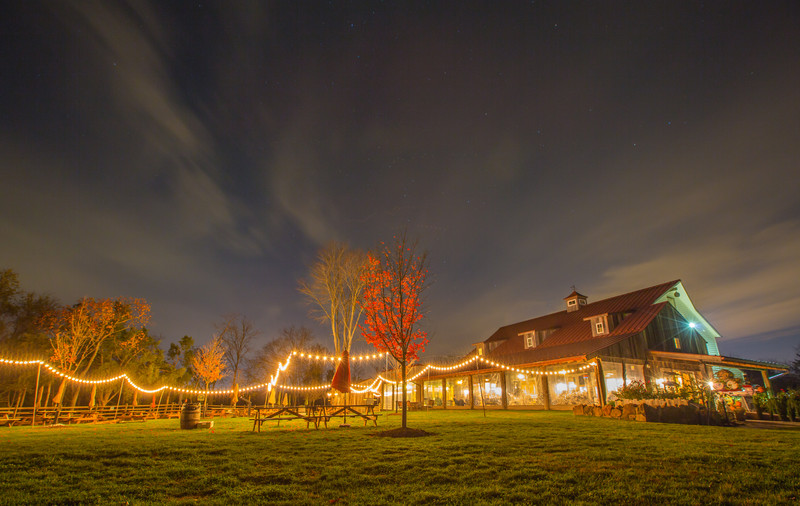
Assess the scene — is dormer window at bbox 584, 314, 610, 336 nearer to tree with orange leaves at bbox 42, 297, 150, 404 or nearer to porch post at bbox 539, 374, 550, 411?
porch post at bbox 539, 374, 550, 411

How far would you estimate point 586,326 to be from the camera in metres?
27.7

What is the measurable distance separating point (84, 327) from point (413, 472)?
3192 centimetres

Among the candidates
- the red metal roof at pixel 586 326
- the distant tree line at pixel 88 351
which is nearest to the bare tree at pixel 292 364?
the distant tree line at pixel 88 351

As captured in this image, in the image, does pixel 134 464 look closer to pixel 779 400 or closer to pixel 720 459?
pixel 720 459

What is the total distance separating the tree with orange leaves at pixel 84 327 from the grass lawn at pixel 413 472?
78.0 feet

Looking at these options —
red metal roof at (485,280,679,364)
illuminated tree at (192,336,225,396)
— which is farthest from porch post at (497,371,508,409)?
illuminated tree at (192,336,225,396)

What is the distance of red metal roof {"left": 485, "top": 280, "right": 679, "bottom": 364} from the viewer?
24.0 meters

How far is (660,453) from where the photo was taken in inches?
266

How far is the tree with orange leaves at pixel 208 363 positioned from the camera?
3684 cm

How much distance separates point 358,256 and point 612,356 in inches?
674

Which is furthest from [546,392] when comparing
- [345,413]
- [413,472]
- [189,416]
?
[413,472]

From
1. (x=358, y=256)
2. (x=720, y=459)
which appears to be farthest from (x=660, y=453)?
(x=358, y=256)

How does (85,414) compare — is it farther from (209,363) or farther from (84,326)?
(209,363)

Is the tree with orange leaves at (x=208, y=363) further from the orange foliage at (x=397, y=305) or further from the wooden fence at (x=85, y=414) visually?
the orange foliage at (x=397, y=305)
